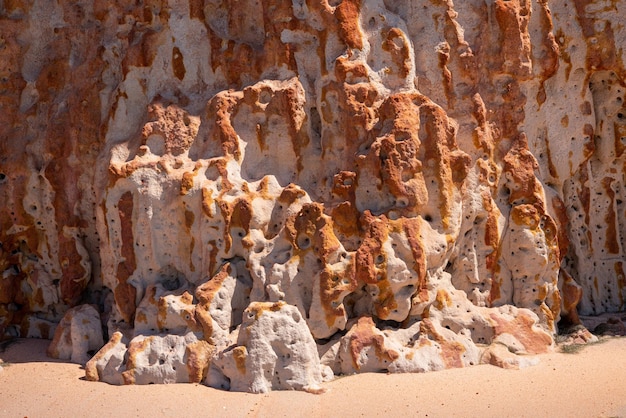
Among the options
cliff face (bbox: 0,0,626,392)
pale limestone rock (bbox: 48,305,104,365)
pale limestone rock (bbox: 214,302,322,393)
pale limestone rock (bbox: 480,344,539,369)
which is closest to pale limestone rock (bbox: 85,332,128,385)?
cliff face (bbox: 0,0,626,392)

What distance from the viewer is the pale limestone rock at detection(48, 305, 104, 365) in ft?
26.9

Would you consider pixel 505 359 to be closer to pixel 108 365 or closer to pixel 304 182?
pixel 304 182

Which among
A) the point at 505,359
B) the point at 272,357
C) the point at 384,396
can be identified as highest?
the point at 272,357

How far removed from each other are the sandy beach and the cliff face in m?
0.28

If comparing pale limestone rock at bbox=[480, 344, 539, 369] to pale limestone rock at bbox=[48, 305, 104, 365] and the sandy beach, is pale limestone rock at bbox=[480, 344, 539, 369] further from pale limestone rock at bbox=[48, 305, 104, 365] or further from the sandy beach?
pale limestone rock at bbox=[48, 305, 104, 365]

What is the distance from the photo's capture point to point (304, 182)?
842cm

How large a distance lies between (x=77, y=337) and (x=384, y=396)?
3655 mm

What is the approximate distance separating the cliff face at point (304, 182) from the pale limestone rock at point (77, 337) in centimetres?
3

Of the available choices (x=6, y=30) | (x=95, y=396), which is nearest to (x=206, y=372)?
(x=95, y=396)

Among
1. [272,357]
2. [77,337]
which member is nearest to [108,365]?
[77,337]

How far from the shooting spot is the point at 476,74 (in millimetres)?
8664

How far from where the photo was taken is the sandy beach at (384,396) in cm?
630

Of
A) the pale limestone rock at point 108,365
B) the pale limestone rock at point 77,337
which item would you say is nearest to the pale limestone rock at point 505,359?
the pale limestone rock at point 108,365

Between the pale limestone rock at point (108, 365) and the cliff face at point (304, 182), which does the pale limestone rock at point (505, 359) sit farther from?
the pale limestone rock at point (108, 365)
